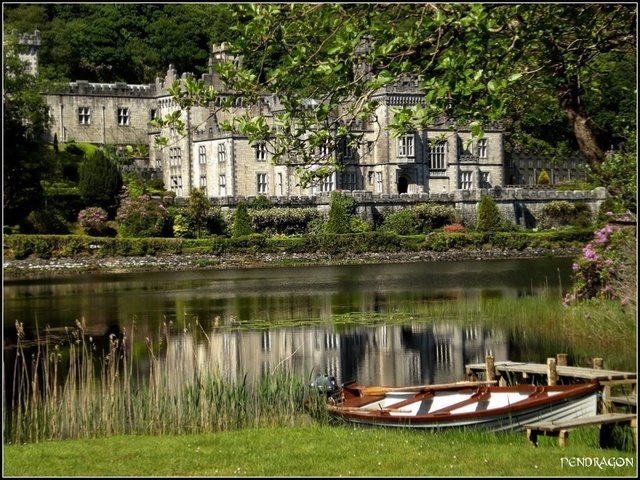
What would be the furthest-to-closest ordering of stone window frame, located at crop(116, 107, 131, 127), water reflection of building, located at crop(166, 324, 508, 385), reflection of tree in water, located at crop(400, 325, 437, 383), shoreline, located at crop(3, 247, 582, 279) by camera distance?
stone window frame, located at crop(116, 107, 131, 127)
shoreline, located at crop(3, 247, 582, 279)
reflection of tree in water, located at crop(400, 325, 437, 383)
water reflection of building, located at crop(166, 324, 508, 385)

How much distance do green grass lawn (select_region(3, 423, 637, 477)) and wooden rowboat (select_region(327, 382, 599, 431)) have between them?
18cm

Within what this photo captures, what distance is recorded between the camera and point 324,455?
14.0 meters

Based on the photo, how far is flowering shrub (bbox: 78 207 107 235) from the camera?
56.8 metres

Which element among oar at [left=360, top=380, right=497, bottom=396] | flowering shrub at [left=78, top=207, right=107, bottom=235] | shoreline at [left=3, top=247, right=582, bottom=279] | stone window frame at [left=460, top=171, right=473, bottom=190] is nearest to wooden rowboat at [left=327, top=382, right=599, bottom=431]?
oar at [left=360, top=380, right=497, bottom=396]

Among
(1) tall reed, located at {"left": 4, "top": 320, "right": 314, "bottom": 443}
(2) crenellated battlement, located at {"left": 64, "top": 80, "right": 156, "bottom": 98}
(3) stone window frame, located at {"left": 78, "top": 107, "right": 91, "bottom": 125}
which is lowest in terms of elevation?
(1) tall reed, located at {"left": 4, "top": 320, "right": 314, "bottom": 443}

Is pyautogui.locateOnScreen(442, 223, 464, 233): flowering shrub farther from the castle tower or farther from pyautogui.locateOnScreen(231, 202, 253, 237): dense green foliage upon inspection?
the castle tower

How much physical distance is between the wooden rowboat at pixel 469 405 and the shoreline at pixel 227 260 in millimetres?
35510

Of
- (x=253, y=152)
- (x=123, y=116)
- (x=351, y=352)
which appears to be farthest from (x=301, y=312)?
(x=123, y=116)

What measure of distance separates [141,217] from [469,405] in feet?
142

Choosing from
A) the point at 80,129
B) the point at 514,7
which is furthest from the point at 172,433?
the point at 80,129

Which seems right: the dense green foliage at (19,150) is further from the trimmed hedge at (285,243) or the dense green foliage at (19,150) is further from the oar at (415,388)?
the oar at (415,388)

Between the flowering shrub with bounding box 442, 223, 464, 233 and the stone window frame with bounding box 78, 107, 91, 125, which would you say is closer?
the flowering shrub with bounding box 442, 223, 464, 233

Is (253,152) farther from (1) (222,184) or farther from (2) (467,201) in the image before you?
(2) (467,201)

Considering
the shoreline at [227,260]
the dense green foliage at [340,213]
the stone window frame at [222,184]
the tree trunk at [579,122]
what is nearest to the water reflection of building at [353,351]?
the tree trunk at [579,122]
